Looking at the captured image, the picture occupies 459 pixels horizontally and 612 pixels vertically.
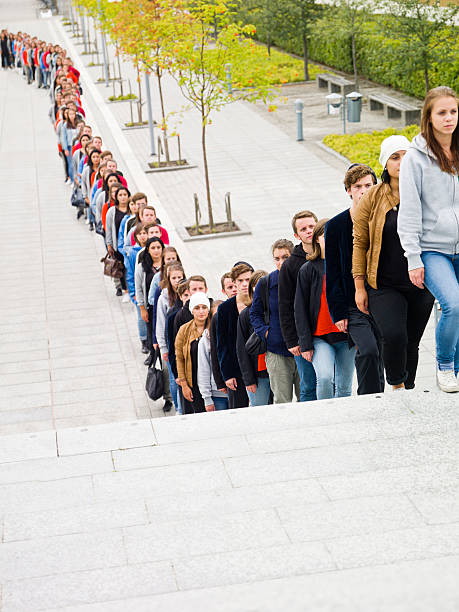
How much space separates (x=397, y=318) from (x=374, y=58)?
847 inches

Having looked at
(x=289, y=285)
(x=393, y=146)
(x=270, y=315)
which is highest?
(x=393, y=146)

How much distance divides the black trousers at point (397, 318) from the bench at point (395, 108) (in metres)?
19.0

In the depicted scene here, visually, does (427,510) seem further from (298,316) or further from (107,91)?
(107,91)

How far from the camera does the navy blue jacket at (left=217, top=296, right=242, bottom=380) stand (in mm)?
8039

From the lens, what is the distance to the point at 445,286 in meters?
5.65

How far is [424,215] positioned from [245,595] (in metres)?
2.52

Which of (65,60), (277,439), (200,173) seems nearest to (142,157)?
(200,173)

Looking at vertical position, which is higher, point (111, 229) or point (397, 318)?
point (397, 318)

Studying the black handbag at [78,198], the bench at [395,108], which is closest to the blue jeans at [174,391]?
the black handbag at [78,198]

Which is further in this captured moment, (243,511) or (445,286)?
(445,286)

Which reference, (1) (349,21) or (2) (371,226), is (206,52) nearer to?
(2) (371,226)

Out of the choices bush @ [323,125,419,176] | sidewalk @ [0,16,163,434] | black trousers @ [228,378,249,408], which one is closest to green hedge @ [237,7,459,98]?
bush @ [323,125,419,176]

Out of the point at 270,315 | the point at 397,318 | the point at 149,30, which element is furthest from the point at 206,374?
the point at 149,30

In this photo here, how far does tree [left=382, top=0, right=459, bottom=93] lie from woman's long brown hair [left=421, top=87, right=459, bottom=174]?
62.1 feet
